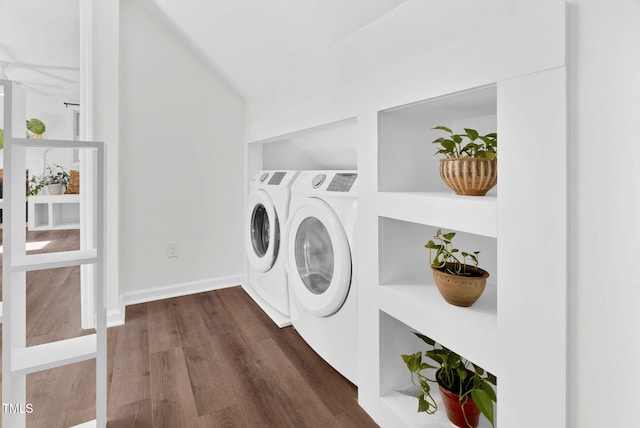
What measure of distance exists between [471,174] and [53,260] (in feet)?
4.57

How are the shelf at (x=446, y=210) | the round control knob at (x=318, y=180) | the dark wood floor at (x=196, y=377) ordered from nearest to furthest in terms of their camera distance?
1. the shelf at (x=446, y=210)
2. the dark wood floor at (x=196, y=377)
3. the round control knob at (x=318, y=180)

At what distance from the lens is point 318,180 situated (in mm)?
1719

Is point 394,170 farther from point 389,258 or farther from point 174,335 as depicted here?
point 174,335

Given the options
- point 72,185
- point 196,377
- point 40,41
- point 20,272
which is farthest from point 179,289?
point 72,185

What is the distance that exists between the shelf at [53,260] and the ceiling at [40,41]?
2.54 meters

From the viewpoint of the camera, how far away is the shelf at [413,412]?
1.15 m

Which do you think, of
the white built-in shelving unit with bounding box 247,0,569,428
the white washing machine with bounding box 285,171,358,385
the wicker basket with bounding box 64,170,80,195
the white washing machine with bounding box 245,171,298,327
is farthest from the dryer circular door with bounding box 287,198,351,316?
the wicker basket with bounding box 64,170,80,195

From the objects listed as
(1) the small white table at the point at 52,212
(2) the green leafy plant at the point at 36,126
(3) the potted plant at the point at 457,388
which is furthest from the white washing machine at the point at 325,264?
(2) the green leafy plant at the point at 36,126

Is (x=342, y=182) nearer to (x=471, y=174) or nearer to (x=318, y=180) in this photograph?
(x=318, y=180)

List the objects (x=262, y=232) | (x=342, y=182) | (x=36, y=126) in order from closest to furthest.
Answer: (x=342, y=182), (x=262, y=232), (x=36, y=126)

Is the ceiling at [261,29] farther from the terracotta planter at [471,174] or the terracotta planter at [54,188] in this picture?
the terracotta planter at [54,188]

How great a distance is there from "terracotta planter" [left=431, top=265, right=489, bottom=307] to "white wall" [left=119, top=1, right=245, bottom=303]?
83.1 inches

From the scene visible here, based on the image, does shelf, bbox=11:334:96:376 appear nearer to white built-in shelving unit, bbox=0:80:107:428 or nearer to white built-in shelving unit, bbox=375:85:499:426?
white built-in shelving unit, bbox=0:80:107:428

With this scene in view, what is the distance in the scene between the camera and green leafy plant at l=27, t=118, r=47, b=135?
5.17m
